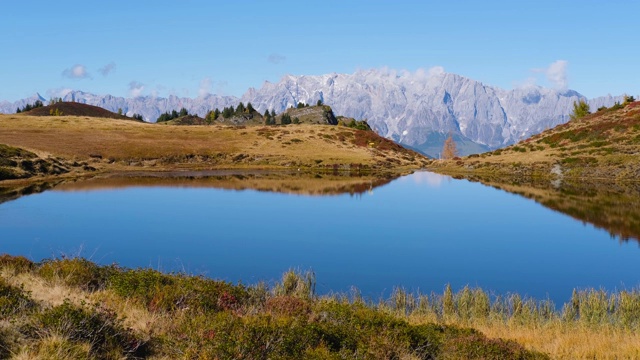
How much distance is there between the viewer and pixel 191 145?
A: 433ft

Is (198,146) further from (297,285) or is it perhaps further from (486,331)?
(486,331)

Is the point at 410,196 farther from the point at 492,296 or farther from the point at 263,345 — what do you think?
the point at 263,345

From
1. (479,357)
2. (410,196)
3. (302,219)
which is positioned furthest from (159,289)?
(410,196)

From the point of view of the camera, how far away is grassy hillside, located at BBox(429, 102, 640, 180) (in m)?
101

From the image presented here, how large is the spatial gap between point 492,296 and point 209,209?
3522 cm

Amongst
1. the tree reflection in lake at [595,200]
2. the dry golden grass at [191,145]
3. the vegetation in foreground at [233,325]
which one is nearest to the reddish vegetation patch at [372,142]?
the dry golden grass at [191,145]

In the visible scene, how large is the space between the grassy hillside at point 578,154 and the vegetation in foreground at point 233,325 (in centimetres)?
9004

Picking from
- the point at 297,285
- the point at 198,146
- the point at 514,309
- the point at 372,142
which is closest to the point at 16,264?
the point at 297,285

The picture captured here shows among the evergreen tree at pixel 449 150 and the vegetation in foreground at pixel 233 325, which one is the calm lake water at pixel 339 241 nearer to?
the vegetation in foreground at pixel 233 325

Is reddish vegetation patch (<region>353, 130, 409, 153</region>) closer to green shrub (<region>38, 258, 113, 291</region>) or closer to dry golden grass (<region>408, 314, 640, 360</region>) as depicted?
dry golden grass (<region>408, 314, 640, 360</region>)

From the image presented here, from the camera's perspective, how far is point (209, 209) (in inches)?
2101

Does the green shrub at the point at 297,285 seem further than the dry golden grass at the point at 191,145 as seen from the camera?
No

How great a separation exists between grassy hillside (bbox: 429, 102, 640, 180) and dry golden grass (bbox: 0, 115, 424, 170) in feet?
73.6

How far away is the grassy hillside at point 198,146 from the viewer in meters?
111
